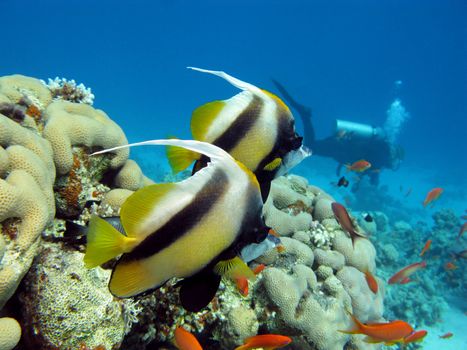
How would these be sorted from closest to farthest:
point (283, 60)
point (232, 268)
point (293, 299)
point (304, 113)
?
point (232, 268), point (293, 299), point (304, 113), point (283, 60)

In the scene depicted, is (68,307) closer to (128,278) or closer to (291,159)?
(128,278)

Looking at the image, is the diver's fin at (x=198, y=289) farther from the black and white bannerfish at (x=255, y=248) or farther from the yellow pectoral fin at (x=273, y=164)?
the yellow pectoral fin at (x=273, y=164)

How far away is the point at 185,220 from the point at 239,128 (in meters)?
0.62

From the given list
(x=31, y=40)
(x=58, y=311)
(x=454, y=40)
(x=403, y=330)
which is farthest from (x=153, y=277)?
(x=31, y=40)

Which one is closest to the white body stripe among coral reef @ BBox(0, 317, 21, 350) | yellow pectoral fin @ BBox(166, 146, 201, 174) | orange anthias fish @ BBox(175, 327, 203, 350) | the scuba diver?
yellow pectoral fin @ BBox(166, 146, 201, 174)

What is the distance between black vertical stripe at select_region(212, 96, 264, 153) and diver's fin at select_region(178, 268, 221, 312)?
59cm

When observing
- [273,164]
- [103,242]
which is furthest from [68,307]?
[273,164]

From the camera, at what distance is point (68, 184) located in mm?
3189

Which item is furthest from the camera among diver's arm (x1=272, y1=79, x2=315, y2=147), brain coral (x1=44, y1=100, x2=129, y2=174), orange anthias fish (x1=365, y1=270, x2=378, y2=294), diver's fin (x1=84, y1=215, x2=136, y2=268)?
diver's arm (x1=272, y1=79, x2=315, y2=147)

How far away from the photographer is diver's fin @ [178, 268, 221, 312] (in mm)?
1331

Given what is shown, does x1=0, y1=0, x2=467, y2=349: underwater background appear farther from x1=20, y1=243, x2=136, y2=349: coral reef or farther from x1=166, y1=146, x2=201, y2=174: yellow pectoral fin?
x1=166, y1=146, x2=201, y2=174: yellow pectoral fin

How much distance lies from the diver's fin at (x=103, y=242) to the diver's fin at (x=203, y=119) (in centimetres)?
64

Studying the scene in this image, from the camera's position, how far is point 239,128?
1.55m

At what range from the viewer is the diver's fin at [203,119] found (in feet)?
4.92
